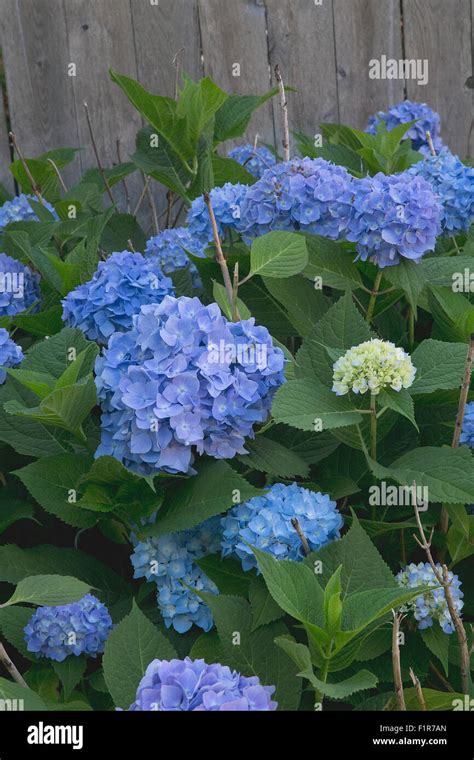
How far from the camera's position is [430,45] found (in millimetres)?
3686

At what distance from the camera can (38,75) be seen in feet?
11.4

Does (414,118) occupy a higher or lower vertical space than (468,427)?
higher

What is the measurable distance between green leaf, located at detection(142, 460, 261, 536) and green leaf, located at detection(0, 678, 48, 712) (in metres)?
0.31

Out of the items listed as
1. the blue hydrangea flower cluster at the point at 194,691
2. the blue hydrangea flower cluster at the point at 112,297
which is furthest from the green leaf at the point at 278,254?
the blue hydrangea flower cluster at the point at 194,691

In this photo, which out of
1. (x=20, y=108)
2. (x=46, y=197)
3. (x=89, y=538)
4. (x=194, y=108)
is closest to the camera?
(x=89, y=538)

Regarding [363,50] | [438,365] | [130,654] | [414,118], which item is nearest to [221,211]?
[438,365]

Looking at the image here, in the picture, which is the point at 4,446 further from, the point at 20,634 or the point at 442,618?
the point at 442,618

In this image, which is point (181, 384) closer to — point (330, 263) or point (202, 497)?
point (202, 497)

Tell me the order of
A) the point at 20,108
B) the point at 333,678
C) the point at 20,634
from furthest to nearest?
the point at 20,108 → the point at 20,634 → the point at 333,678

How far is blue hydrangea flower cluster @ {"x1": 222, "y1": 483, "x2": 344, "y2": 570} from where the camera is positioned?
1.47 m

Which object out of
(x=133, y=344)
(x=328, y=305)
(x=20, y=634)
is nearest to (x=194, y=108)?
(x=328, y=305)

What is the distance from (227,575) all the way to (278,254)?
55cm

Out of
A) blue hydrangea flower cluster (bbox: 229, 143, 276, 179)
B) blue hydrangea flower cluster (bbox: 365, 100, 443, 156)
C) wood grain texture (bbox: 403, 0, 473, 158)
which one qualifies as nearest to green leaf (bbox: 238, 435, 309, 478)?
blue hydrangea flower cluster (bbox: 229, 143, 276, 179)
